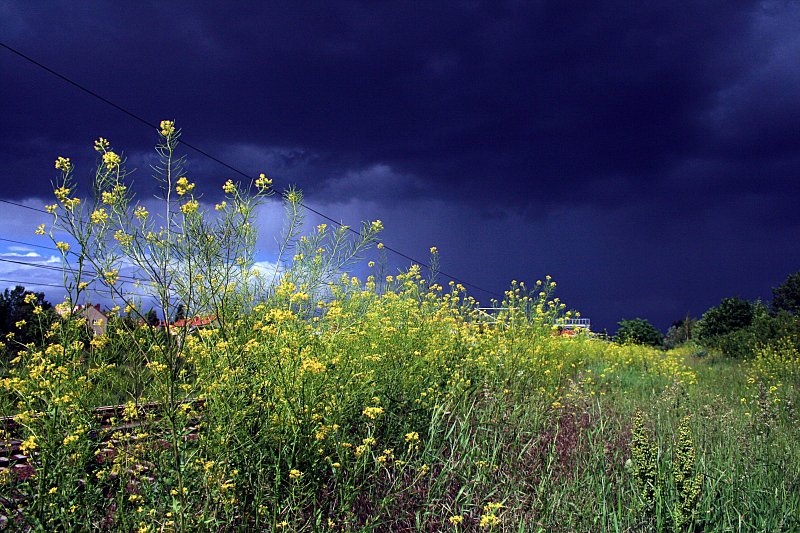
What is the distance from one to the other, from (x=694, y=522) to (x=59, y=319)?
4.28 m


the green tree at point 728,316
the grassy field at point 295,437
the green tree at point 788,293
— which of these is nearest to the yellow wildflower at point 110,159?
the grassy field at point 295,437

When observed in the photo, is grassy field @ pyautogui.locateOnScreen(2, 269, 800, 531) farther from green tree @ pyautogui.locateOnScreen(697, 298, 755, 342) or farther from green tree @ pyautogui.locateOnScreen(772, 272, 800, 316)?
green tree @ pyautogui.locateOnScreen(772, 272, 800, 316)

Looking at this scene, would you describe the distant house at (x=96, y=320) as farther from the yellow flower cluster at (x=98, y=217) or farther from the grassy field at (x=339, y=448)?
the yellow flower cluster at (x=98, y=217)

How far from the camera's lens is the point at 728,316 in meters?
22.0

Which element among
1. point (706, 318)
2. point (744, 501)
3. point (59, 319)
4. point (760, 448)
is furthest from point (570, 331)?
point (706, 318)

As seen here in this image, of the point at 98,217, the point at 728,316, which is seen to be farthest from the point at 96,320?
the point at 728,316

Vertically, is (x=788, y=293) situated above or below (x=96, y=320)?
above

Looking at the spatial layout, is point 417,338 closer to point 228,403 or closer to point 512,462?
point 512,462

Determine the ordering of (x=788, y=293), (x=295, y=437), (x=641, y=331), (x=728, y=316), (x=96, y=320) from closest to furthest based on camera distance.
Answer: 1. (x=295, y=437)
2. (x=96, y=320)
3. (x=728, y=316)
4. (x=641, y=331)
5. (x=788, y=293)

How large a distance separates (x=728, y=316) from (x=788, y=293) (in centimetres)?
Answer: 2654

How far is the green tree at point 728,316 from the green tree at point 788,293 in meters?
23.6

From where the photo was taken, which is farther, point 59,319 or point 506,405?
point 506,405

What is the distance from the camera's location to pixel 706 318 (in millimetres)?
22859

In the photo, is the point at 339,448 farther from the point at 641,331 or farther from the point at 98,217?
the point at 641,331
